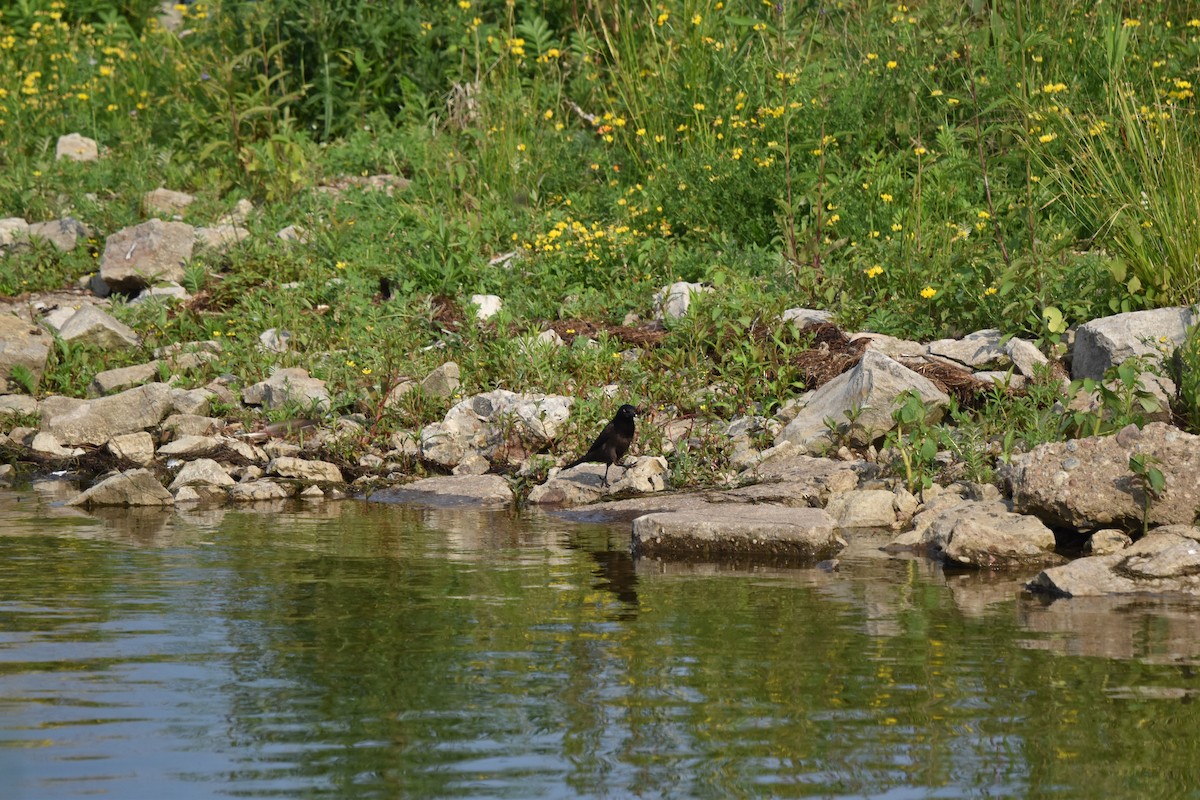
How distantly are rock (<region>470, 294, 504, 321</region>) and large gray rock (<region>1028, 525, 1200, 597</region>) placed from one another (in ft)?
18.1

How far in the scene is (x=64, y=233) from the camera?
13.2 meters

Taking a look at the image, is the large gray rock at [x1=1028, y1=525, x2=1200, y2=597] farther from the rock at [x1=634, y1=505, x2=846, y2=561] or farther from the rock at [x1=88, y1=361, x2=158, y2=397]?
the rock at [x1=88, y1=361, x2=158, y2=397]

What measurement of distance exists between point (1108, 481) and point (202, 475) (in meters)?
5.28

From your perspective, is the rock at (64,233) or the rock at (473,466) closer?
the rock at (473,466)

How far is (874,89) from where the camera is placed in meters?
12.2

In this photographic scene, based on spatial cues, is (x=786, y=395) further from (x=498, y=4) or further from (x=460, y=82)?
(x=498, y=4)

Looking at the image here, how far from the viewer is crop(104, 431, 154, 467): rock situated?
9.84 m

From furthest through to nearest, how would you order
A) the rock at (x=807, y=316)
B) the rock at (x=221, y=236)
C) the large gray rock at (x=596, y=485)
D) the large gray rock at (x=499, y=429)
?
the rock at (x=221, y=236) → the rock at (x=807, y=316) → the large gray rock at (x=499, y=429) → the large gray rock at (x=596, y=485)

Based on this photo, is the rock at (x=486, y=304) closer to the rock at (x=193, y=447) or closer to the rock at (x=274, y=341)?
the rock at (x=274, y=341)

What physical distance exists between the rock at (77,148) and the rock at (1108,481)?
35.2 ft

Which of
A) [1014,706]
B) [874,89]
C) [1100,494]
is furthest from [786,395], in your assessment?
[1014,706]

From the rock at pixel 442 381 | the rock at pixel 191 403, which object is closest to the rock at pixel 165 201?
the rock at pixel 191 403

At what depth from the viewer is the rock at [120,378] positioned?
424 inches

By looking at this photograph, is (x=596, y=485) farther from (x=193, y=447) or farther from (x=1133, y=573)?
(x=1133, y=573)
